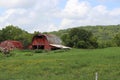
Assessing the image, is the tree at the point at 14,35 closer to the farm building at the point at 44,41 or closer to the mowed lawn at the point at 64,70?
the farm building at the point at 44,41

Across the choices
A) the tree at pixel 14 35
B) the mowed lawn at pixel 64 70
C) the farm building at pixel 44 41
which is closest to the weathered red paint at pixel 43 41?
the farm building at pixel 44 41

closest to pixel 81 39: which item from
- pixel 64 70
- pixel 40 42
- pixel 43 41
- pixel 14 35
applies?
pixel 43 41

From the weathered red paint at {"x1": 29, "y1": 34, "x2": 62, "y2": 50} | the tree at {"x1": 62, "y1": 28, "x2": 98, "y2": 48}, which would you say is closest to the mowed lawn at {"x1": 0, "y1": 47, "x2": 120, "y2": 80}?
the tree at {"x1": 62, "y1": 28, "x2": 98, "y2": 48}

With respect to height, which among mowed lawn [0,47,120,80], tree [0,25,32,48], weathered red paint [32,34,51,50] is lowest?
mowed lawn [0,47,120,80]

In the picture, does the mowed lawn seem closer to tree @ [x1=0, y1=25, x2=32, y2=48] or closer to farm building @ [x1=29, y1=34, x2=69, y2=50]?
farm building @ [x1=29, y1=34, x2=69, y2=50]

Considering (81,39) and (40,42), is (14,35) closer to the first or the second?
(40,42)

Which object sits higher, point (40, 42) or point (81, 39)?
point (81, 39)

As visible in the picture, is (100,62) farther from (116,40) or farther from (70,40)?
(116,40)

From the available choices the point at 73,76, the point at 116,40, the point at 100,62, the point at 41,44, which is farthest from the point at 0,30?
the point at 73,76

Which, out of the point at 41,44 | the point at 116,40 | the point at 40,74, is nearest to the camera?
the point at 40,74

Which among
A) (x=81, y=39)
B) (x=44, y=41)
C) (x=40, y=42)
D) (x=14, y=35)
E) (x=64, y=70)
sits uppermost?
(x=14, y=35)

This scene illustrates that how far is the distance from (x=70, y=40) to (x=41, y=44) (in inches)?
333

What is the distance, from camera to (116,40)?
4653 inches

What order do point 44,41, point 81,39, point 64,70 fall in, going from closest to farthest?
point 64,70 → point 44,41 → point 81,39
